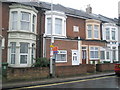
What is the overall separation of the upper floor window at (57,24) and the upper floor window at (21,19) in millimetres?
2562

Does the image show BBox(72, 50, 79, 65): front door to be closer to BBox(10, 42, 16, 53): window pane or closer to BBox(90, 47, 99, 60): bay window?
BBox(90, 47, 99, 60): bay window

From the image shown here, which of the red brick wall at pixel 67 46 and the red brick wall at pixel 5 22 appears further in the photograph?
the red brick wall at pixel 67 46

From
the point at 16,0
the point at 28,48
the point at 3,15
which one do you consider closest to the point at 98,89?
the point at 28,48

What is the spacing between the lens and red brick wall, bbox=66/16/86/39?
18.7m

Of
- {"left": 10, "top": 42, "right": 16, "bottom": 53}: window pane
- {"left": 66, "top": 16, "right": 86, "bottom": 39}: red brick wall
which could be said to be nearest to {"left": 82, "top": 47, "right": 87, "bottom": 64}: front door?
{"left": 66, "top": 16, "right": 86, "bottom": 39}: red brick wall

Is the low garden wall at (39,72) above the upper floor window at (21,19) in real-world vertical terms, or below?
below

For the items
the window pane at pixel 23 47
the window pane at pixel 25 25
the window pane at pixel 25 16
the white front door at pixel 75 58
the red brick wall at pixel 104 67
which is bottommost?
the red brick wall at pixel 104 67

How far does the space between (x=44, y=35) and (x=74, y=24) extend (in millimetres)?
5184

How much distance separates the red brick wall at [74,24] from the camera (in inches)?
735

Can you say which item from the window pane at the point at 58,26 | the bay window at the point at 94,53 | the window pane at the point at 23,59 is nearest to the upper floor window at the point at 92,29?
the bay window at the point at 94,53

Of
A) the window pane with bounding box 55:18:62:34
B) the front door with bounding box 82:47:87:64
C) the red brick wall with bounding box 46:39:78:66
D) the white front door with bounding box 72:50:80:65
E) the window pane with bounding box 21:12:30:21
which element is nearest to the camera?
the window pane with bounding box 21:12:30:21

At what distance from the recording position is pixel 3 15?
559 inches

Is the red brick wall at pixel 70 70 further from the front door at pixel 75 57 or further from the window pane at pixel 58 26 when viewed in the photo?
Answer: the window pane at pixel 58 26

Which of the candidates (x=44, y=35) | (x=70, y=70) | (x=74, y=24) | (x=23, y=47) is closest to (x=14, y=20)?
(x=23, y=47)
